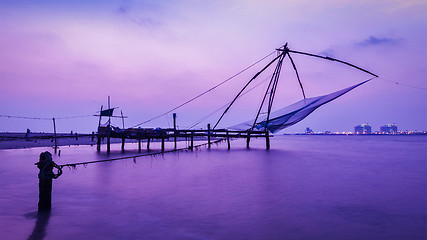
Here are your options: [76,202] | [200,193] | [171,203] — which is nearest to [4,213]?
[76,202]

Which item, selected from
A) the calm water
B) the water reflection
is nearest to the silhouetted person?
the water reflection

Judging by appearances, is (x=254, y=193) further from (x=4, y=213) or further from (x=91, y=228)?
(x=4, y=213)

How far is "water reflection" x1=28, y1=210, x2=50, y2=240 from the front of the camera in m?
5.03

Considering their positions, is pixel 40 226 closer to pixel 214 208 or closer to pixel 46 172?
pixel 46 172

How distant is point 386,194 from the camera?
9516 millimetres

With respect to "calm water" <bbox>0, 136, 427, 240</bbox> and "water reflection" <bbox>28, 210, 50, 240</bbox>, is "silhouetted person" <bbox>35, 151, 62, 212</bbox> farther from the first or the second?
"calm water" <bbox>0, 136, 427, 240</bbox>

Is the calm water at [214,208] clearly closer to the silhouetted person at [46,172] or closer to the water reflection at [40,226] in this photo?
the water reflection at [40,226]

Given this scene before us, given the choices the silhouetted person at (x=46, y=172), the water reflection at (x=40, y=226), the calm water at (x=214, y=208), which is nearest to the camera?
the water reflection at (x=40, y=226)

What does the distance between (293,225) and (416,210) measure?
12.4 feet

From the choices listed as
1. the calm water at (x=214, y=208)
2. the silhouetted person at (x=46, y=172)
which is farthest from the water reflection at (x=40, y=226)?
the silhouetted person at (x=46, y=172)

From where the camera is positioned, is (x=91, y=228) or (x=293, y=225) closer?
(x=91, y=228)

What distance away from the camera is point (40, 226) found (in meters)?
5.53

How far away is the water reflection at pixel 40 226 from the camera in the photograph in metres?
5.03

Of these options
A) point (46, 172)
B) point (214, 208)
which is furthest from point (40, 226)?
point (214, 208)
